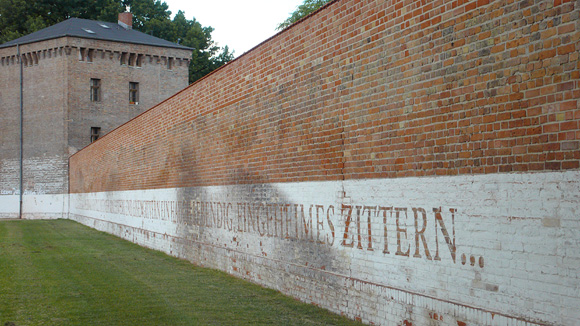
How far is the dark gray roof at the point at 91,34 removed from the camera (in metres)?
44.0

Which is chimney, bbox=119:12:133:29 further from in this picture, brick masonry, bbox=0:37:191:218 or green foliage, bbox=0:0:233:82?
brick masonry, bbox=0:37:191:218

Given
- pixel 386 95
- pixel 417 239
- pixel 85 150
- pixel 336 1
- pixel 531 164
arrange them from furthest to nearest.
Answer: pixel 85 150
pixel 336 1
pixel 386 95
pixel 417 239
pixel 531 164

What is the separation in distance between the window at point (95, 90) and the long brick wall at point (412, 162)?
109ft

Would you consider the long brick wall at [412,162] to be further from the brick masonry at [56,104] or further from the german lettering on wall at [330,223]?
the brick masonry at [56,104]

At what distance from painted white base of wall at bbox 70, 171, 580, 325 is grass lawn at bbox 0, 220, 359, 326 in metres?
0.52

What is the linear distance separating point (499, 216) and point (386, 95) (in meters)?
2.34

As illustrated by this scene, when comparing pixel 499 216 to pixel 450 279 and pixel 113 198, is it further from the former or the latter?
pixel 113 198

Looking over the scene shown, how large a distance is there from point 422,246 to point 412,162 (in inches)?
36.3

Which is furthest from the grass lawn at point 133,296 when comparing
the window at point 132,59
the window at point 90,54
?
the window at point 132,59

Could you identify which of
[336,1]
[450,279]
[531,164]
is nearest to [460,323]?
[450,279]

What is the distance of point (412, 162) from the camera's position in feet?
22.8

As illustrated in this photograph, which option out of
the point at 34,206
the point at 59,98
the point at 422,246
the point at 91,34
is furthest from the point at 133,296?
the point at 91,34

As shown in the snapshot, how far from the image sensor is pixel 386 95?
747 cm

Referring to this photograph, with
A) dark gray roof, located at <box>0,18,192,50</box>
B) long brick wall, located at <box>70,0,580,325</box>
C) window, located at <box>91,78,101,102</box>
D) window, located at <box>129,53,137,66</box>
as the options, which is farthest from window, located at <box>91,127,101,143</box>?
long brick wall, located at <box>70,0,580,325</box>
